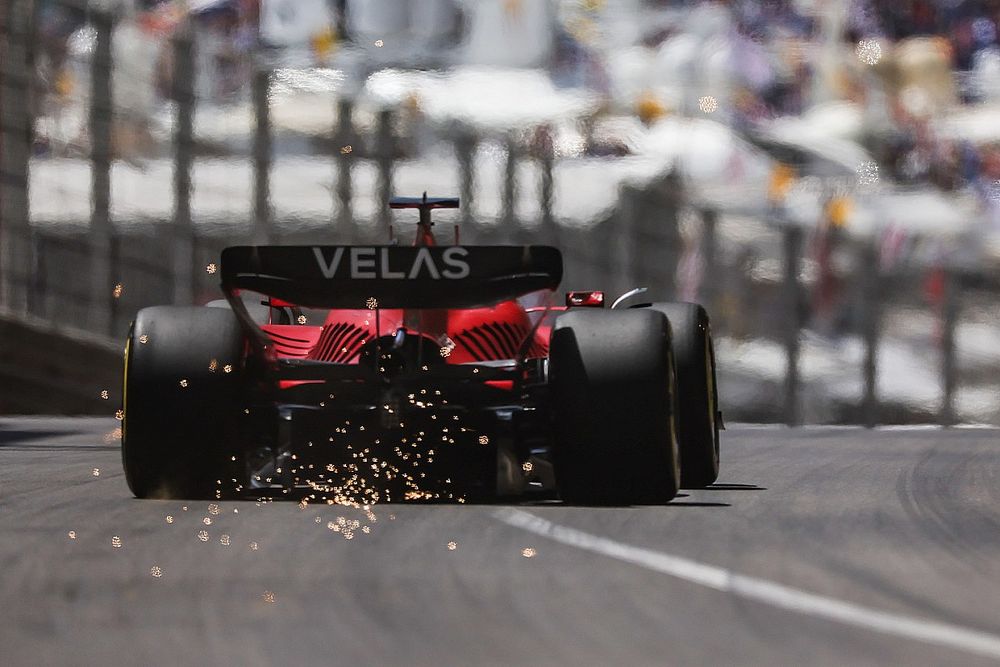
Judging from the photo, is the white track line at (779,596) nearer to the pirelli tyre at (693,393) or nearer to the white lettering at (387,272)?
the white lettering at (387,272)

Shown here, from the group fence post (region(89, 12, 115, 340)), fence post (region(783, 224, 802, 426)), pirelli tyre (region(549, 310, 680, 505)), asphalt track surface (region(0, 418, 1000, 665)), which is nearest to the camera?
asphalt track surface (region(0, 418, 1000, 665))

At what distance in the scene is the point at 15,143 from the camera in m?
13.4

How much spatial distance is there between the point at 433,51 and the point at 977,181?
20.8 feet

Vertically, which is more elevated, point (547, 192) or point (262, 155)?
point (262, 155)

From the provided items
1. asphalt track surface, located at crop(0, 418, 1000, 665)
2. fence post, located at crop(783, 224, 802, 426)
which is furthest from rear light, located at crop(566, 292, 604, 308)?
fence post, located at crop(783, 224, 802, 426)

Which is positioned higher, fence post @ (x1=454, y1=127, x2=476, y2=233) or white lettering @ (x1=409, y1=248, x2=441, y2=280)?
white lettering @ (x1=409, y1=248, x2=441, y2=280)

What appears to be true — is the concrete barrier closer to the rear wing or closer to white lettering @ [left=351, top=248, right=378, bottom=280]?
the rear wing

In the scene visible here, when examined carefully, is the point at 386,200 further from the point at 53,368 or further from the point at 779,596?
the point at 779,596

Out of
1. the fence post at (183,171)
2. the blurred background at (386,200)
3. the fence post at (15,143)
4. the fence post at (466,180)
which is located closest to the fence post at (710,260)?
the blurred background at (386,200)

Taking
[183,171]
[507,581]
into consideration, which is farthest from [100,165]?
[507,581]

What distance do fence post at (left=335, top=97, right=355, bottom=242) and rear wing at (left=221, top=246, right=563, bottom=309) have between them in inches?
338

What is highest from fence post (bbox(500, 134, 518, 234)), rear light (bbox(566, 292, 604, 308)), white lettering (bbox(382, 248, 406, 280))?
white lettering (bbox(382, 248, 406, 280))

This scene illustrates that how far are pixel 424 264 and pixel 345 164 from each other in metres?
9.11

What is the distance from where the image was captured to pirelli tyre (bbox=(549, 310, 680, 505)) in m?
5.84
